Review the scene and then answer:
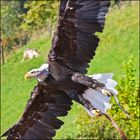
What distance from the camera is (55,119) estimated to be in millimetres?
10289

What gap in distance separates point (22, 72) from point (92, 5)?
4553cm

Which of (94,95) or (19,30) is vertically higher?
(94,95)

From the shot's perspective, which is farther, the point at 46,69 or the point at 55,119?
the point at 55,119

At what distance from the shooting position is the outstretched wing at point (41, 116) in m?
9.98

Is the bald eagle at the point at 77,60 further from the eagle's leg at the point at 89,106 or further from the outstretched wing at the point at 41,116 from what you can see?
the outstretched wing at the point at 41,116

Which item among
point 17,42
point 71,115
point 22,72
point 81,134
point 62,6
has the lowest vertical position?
point 17,42

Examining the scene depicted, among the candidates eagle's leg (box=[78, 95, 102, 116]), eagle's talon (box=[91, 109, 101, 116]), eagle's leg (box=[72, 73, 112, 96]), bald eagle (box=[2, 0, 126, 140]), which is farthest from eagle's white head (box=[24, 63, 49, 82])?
eagle's talon (box=[91, 109, 101, 116])

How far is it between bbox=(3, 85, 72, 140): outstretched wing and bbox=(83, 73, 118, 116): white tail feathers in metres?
1.39

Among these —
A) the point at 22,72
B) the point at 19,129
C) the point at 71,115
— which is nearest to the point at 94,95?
the point at 19,129

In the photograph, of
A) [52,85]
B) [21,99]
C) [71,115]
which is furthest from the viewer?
[21,99]

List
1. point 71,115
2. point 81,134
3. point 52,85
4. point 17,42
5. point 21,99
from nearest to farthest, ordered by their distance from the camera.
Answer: point 52,85 < point 81,134 < point 71,115 < point 21,99 < point 17,42

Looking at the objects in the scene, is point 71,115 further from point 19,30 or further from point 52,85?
point 19,30

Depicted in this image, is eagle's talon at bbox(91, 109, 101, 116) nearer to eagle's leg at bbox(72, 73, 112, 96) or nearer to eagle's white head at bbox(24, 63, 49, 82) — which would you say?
eagle's leg at bbox(72, 73, 112, 96)

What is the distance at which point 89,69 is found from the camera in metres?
43.0
